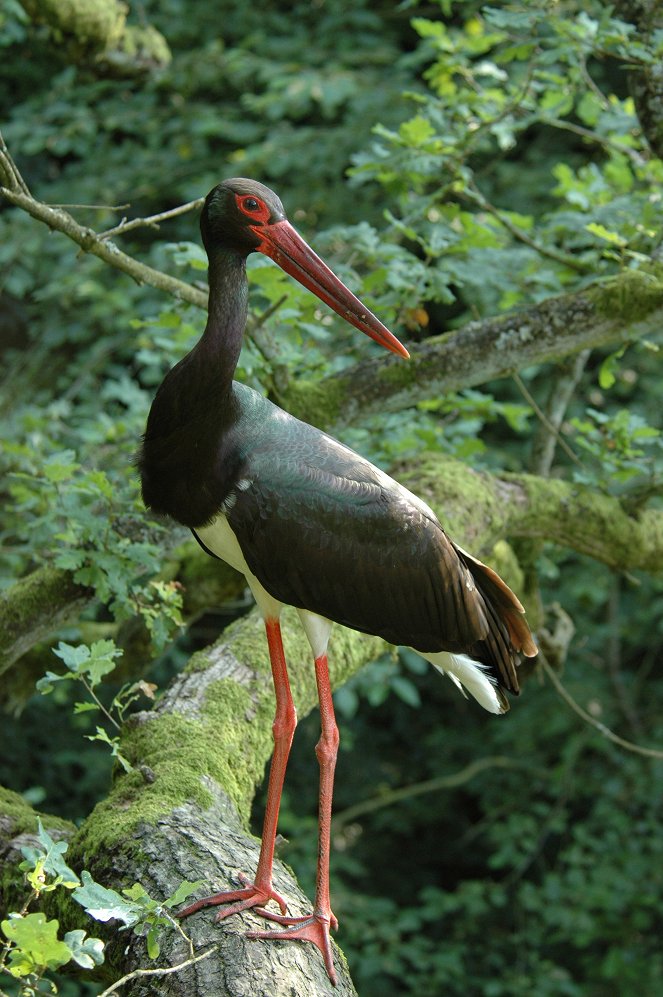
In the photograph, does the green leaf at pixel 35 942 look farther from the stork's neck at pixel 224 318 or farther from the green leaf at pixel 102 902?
the stork's neck at pixel 224 318

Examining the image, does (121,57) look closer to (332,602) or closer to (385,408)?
(385,408)

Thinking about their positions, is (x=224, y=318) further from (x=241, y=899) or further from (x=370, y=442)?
(x=370, y=442)

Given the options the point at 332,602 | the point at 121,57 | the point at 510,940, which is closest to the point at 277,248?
the point at 332,602

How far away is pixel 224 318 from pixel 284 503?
0.49 meters

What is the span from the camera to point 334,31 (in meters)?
6.91

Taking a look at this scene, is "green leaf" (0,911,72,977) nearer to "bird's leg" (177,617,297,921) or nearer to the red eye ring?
"bird's leg" (177,617,297,921)

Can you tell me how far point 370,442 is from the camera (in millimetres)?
4320

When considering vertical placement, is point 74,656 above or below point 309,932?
above

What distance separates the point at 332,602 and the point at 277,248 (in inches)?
35.3

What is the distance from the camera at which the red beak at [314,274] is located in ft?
9.69

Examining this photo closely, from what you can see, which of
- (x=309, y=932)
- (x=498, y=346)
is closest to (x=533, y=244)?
(x=498, y=346)

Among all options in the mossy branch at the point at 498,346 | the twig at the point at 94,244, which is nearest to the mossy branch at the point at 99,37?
the twig at the point at 94,244

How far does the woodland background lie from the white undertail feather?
0.47 metres

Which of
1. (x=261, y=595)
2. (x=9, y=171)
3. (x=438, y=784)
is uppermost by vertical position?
(x=9, y=171)
